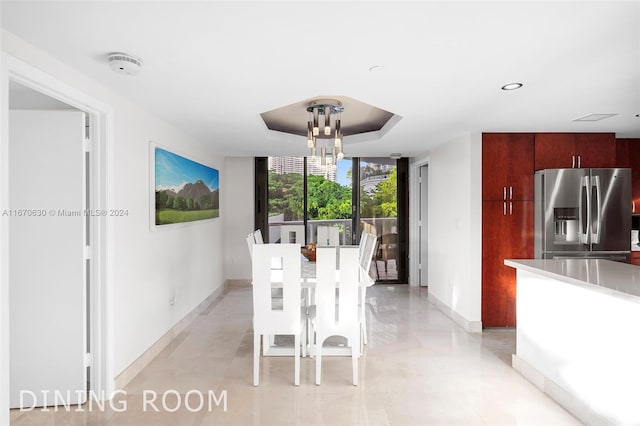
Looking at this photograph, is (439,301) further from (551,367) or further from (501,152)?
(551,367)

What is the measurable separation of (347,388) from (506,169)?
9.96 feet

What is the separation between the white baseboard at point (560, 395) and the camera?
2513 millimetres

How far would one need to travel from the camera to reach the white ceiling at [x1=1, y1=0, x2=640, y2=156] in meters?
1.75

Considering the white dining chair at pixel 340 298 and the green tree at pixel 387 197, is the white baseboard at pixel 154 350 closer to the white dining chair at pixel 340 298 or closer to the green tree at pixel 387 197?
the white dining chair at pixel 340 298

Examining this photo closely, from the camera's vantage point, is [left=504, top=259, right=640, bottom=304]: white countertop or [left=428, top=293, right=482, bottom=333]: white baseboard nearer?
[left=504, top=259, right=640, bottom=304]: white countertop

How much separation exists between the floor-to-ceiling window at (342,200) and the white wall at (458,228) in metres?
1.24

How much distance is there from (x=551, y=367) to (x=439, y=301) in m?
2.62

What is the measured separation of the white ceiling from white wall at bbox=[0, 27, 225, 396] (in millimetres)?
114

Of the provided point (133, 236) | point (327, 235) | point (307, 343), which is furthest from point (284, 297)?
point (327, 235)

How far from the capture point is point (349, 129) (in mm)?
5656

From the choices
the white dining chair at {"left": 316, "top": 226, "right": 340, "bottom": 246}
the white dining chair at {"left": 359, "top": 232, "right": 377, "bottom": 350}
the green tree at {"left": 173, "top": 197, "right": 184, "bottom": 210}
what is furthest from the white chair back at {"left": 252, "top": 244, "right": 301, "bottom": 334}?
the white dining chair at {"left": 316, "top": 226, "right": 340, "bottom": 246}

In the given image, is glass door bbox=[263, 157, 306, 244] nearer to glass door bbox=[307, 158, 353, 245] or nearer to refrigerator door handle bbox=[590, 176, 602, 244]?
glass door bbox=[307, 158, 353, 245]

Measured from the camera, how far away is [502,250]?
4559 millimetres

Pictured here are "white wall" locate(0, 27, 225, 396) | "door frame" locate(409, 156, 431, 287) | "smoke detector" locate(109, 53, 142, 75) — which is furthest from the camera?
"door frame" locate(409, 156, 431, 287)
